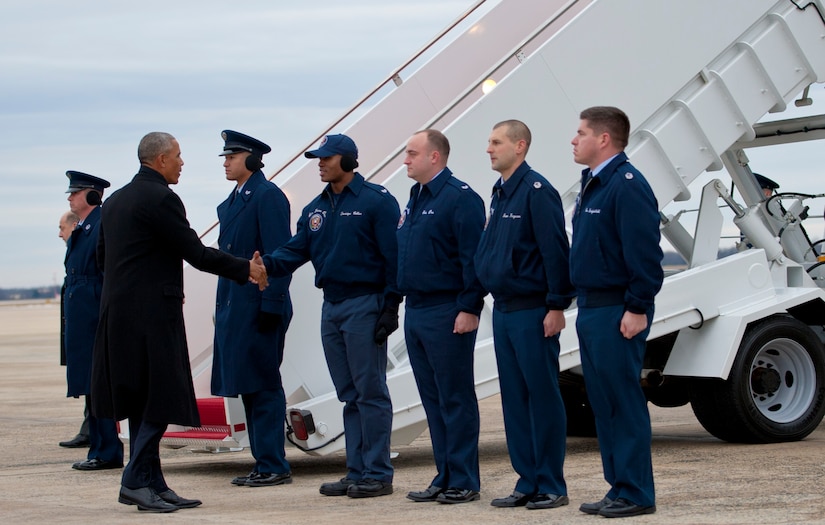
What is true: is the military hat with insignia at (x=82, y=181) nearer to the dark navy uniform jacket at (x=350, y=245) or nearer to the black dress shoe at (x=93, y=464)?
the black dress shoe at (x=93, y=464)

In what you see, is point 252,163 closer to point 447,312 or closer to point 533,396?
point 447,312

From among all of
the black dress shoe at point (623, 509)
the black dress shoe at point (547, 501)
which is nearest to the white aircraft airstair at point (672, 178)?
the black dress shoe at point (547, 501)

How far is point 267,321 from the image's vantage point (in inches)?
312

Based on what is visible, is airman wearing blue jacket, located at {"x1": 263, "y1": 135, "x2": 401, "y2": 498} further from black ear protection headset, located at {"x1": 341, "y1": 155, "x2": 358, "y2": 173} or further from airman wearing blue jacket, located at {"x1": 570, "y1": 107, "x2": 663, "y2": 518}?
airman wearing blue jacket, located at {"x1": 570, "y1": 107, "x2": 663, "y2": 518}

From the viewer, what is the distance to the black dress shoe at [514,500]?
6754 millimetres

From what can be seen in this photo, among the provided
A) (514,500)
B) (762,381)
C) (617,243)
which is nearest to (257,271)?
(514,500)

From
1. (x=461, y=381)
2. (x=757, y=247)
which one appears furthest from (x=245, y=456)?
(x=757, y=247)

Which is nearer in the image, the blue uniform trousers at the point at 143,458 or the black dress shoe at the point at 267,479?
the blue uniform trousers at the point at 143,458

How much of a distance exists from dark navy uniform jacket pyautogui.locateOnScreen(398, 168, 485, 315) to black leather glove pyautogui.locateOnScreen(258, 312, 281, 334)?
1.05 meters

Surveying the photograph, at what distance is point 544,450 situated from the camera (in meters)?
6.70

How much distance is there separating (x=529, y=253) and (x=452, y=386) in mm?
878

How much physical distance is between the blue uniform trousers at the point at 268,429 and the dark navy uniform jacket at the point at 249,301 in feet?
0.32

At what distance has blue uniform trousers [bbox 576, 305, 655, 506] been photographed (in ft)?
20.6

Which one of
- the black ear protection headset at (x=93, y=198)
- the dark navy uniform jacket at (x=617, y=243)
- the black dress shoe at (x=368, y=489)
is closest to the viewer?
the dark navy uniform jacket at (x=617, y=243)
